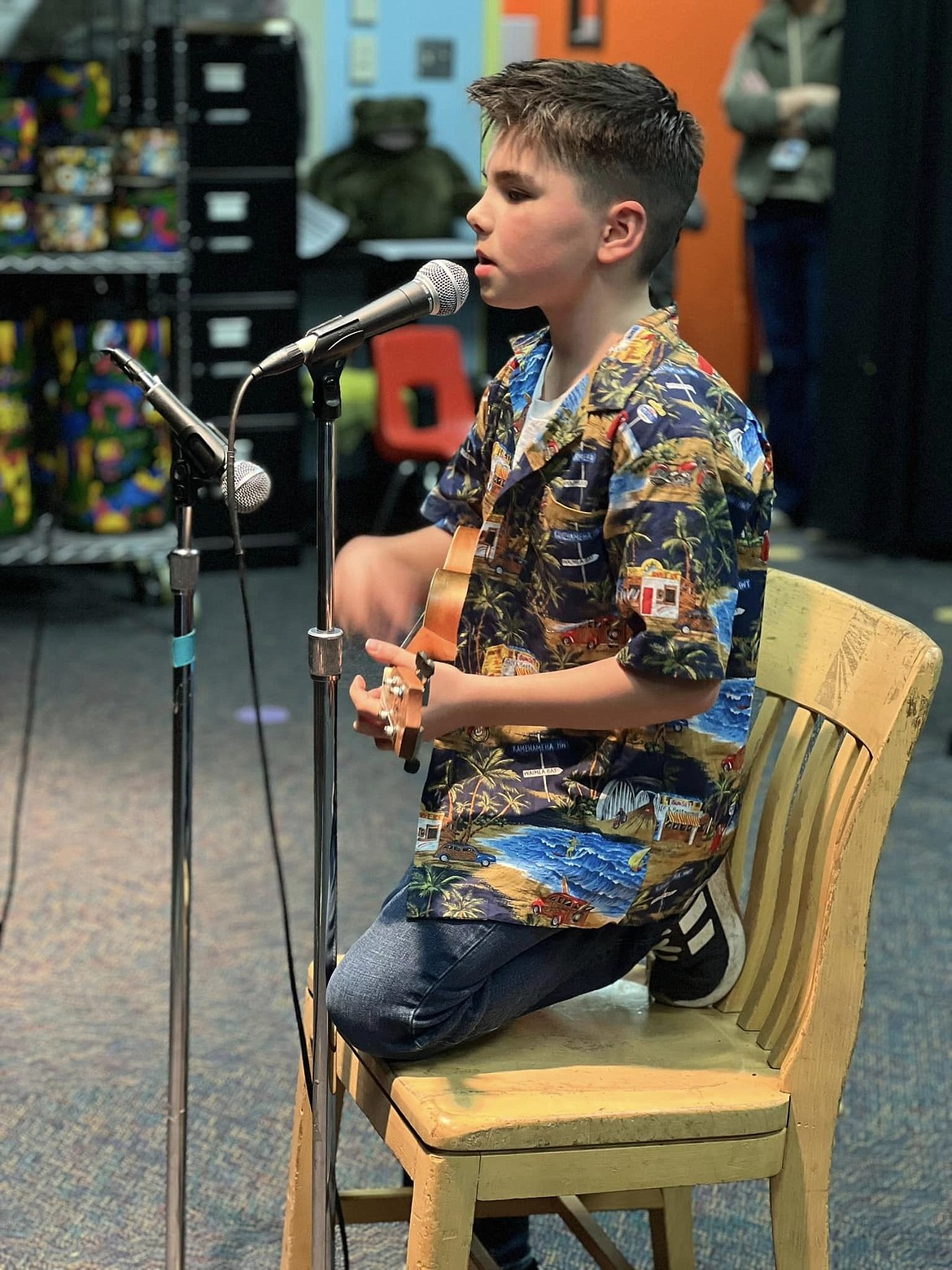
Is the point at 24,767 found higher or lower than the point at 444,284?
lower

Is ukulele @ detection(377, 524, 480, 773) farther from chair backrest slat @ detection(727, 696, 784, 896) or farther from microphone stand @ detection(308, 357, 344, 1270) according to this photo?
chair backrest slat @ detection(727, 696, 784, 896)

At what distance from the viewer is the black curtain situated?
4.33m

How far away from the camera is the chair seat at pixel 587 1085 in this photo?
107 cm

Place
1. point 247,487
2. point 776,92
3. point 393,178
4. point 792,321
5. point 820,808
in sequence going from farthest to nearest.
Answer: point 393,178 < point 792,321 < point 776,92 < point 820,808 < point 247,487

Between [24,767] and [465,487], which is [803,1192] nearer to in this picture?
[465,487]

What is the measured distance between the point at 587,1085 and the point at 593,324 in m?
0.51

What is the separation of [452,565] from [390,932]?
10.2 inches

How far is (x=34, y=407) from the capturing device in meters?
3.97

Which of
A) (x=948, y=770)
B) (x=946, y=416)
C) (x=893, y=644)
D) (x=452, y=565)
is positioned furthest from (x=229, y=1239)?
(x=946, y=416)

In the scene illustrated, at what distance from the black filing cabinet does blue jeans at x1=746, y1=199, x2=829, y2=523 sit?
4.42ft

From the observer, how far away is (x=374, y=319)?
1.01 m

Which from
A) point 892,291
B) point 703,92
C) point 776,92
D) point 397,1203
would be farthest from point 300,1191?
point 703,92

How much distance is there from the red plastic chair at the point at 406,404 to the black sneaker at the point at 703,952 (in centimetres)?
318

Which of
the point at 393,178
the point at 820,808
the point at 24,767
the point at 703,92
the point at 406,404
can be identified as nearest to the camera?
the point at 820,808
